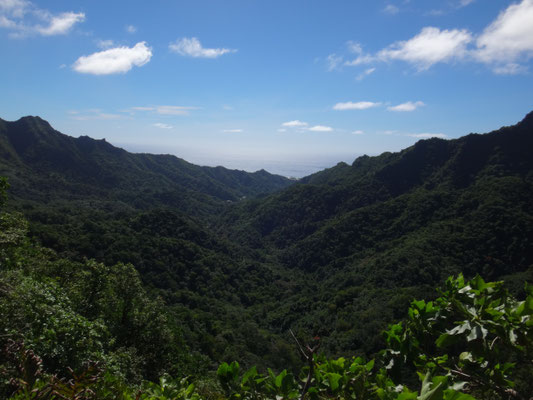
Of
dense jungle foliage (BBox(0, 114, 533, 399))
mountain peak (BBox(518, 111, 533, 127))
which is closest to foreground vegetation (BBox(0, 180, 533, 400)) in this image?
dense jungle foliage (BBox(0, 114, 533, 399))

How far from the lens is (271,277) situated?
70.8 m

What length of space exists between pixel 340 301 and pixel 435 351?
53.0m

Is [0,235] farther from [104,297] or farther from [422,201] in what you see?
[422,201]

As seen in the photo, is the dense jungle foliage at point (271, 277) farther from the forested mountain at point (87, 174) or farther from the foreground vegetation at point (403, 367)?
the forested mountain at point (87, 174)

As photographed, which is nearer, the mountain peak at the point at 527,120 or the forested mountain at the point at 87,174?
the mountain peak at the point at 527,120

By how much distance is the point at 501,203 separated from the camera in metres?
56.5

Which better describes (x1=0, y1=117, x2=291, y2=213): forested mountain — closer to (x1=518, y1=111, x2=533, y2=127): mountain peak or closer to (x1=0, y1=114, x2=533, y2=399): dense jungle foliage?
(x1=0, y1=114, x2=533, y2=399): dense jungle foliage

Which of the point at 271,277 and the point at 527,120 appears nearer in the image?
the point at 271,277

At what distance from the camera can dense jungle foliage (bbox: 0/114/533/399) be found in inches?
80.4

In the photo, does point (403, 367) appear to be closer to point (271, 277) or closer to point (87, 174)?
point (271, 277)

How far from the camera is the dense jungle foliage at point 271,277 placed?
204 cm

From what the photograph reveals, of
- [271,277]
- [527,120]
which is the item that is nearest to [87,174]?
[271,277]

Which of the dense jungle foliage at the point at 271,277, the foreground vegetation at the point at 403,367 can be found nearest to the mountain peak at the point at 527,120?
the dense jungle foliage at the point at 271,277

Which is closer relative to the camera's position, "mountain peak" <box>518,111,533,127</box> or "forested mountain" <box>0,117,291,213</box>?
"mountain peak" <box>518,111,533,127</box>
